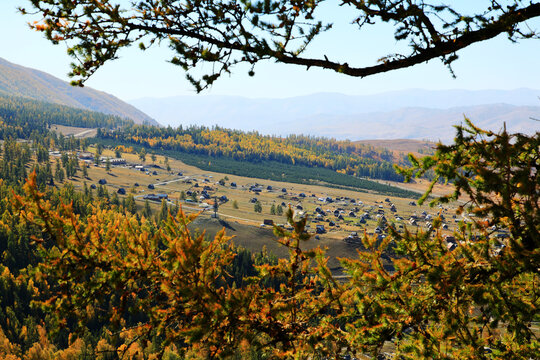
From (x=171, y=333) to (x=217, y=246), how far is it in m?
2.05

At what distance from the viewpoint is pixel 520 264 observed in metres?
7.27

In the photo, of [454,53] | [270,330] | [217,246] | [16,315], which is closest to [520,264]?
[454,53]

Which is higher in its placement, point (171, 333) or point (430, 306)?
point (430, 306)

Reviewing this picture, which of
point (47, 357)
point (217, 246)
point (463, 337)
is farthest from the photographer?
point (47, 357)

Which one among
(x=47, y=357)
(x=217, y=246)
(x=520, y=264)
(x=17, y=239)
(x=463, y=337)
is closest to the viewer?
(x=520, y=264)

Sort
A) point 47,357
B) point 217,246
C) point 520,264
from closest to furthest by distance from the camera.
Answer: point 520,264
point 217,246
point 47,357

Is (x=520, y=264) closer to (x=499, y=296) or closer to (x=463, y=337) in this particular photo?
(x=499, y=296)

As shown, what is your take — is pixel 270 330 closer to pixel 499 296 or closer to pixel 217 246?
pixel 217 246

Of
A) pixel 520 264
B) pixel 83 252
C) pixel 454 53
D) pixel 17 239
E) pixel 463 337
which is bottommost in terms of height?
pixel 17 239

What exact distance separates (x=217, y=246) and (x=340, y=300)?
3.01m

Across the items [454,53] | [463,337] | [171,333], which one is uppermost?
[454,53]

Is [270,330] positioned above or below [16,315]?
above

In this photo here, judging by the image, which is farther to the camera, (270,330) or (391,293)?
(391,293)

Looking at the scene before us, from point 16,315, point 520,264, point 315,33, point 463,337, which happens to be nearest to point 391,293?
point 463,337
